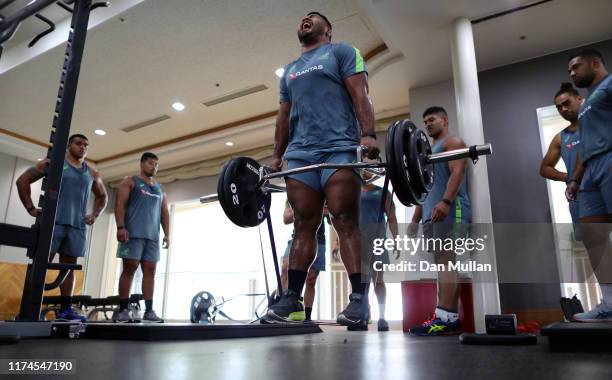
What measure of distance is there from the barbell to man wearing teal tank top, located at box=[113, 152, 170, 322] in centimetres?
172

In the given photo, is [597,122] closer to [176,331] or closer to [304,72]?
[304,72]

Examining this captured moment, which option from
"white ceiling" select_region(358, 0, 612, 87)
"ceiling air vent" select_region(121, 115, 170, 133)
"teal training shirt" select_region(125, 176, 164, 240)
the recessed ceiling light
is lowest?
"teal training shirt" select_region(125, 176, 164, 240)

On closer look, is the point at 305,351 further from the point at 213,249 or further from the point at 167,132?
the point at 213,249

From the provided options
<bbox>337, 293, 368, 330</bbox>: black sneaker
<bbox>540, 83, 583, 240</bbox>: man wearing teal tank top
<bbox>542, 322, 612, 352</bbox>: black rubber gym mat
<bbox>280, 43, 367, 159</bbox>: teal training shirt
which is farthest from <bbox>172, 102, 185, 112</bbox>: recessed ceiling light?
<bbox>542, 322, 612, 352</bbox>: black rubber gym mat

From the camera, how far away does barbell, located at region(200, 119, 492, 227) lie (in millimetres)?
1385

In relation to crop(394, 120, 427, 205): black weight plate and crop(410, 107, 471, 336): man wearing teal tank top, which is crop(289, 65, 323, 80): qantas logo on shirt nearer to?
crop(394, 120, 427, 205): black weight plate

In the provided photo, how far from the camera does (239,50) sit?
4051mm

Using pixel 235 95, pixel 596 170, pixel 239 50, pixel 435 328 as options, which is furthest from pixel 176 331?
pixel 235 95

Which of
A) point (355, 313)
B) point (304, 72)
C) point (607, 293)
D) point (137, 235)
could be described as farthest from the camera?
point (137, 235)

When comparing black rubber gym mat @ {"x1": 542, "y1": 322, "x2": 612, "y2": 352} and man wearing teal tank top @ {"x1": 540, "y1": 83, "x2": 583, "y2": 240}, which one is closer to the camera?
black rubber gym mat @ {"x1": 542, "y1": 322, "x2": 612, "y2": 352}

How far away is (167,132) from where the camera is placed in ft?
19.2

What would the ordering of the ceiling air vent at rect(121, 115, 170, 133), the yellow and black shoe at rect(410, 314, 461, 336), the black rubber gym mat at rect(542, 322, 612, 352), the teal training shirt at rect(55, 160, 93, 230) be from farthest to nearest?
1. the ceiling air vent at rect(121, 115, 170, 133)
2. the teal training shirt at rect(55, 160, 93, 230)
3. the yellow and black shoe at rect(410, 314, 461, 336)
4. the black rubber gym mat at rect(542, 322, 612, 352)

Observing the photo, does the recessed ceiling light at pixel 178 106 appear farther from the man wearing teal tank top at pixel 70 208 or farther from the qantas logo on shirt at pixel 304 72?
the qantas logo on shirt at pixel 304 72

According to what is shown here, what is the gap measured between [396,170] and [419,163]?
0.11m
